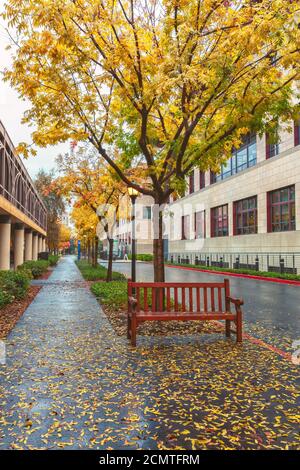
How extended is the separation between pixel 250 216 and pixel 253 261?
4.10 meters

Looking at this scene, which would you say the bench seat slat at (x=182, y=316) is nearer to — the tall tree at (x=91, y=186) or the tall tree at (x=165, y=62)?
the tall tree at (x=165, y=62)

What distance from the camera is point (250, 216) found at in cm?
3188

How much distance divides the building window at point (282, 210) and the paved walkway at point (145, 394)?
20.4 m

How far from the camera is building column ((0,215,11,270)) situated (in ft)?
63.7

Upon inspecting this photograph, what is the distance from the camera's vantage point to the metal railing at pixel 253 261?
24328 millimetres

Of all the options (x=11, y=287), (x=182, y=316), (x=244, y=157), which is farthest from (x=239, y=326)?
(x=244, y=157)

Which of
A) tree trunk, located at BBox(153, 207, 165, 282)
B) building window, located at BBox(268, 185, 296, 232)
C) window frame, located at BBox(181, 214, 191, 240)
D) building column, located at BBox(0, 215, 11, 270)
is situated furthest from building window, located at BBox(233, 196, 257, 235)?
tree trunk, located at BBox(153, 207, 165, 282)

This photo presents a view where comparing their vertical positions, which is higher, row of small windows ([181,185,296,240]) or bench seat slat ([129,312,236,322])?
row of small windows ([181,185,296,240])

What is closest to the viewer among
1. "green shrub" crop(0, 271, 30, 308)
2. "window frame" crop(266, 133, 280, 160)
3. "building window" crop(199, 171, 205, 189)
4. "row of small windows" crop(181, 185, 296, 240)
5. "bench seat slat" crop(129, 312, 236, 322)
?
"bench seat slat" crop(129, 312, 236, 322)

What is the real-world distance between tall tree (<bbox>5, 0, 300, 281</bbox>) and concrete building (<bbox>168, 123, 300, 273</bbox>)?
15.5 metres

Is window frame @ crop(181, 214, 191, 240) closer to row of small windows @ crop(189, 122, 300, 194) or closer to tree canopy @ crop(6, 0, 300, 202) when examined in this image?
row of small windows @ crop(189, 122, 300, 194)

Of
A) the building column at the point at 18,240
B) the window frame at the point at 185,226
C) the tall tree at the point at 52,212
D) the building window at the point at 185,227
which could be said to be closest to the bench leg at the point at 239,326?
the building column at the point at 18,240

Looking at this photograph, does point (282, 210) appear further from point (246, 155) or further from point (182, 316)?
point (182, 316)
